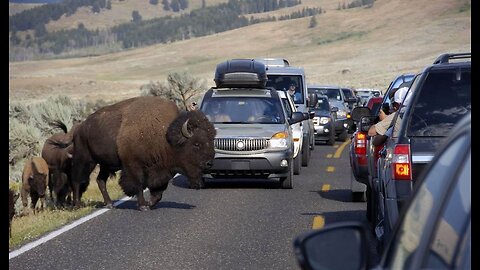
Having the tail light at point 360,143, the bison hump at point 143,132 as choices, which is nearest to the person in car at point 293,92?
the bison hump at point 143,132

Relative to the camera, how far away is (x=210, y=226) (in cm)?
1363

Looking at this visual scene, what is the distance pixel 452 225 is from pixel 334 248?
0.52 metres

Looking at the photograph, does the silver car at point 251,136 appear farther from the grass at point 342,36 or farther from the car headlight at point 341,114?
the grass at point 342,36

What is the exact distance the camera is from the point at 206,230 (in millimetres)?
13266

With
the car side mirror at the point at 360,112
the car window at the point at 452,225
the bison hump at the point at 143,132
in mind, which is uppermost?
the car window at the point at 452,225

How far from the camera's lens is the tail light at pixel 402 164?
9109 millimetres

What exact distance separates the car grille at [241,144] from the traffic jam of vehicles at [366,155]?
2 cm

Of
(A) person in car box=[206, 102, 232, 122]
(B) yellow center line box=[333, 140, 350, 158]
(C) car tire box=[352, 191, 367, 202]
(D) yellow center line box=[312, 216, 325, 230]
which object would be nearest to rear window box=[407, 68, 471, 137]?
(D) yellow center line box=[312, 216, 325, 230]

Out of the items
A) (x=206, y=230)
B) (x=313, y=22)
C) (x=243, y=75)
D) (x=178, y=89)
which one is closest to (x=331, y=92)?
(x=243, y=75)

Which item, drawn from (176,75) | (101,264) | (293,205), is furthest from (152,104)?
(176,75)

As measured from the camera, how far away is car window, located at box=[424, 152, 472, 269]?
3.47m

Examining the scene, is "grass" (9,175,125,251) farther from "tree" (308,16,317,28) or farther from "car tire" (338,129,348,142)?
"tree" (308,16,317,28)

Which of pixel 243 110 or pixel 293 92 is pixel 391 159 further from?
pixel 293 92
